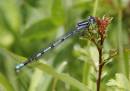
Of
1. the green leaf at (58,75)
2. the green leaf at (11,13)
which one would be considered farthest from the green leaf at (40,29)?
the green leaf at (58,75)

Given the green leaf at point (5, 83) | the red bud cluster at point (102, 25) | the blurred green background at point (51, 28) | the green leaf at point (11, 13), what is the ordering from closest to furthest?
1. the red bud cluster at point (102, 25)
2. the green leaf at point (5, 83)
3. the blurred green background at point (51, 28)
4. the green leaf at point (11, 13)

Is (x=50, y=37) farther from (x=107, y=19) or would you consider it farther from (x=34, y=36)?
(x=107, y=19)

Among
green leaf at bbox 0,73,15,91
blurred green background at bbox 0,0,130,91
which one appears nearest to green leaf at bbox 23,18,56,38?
blurred green background at bbox 0,0,130,91

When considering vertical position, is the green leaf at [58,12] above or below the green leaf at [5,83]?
above

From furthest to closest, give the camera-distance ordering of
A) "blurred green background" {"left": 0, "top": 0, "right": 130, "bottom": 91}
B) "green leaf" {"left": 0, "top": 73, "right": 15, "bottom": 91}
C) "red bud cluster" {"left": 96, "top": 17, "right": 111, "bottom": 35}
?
1. "blurred green background" {"left": 0, "top": 0, "right": 130, "bottom": 91}
2. "green leaf" {"left": 0, "top": 73, "right": 15, "bottom": 91}
3. "red bud cluster" {"left": 96, "top": 17, "right": 111, "bottom": 35}

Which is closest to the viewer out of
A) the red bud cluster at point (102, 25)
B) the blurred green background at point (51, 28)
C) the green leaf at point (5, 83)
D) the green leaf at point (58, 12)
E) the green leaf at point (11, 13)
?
the red bud cluster at point (102, 25)

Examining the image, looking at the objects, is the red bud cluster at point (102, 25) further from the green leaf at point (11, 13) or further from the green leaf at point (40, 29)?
the green leaf at point (11, 13)

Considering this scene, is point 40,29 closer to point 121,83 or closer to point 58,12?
point 58,12

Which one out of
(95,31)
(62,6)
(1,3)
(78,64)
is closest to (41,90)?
(95,31)

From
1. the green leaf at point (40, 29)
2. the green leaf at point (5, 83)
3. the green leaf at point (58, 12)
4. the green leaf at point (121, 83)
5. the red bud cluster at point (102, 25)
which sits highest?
the green leaf at point (58, 12)

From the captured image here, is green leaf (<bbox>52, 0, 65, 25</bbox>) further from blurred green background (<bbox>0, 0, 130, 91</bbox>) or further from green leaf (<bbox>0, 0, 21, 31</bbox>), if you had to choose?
green leaf (<bbox>0, 0, 21, 31</bbox>)

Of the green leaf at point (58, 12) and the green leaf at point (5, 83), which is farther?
the green leaf at point (58, 12)
